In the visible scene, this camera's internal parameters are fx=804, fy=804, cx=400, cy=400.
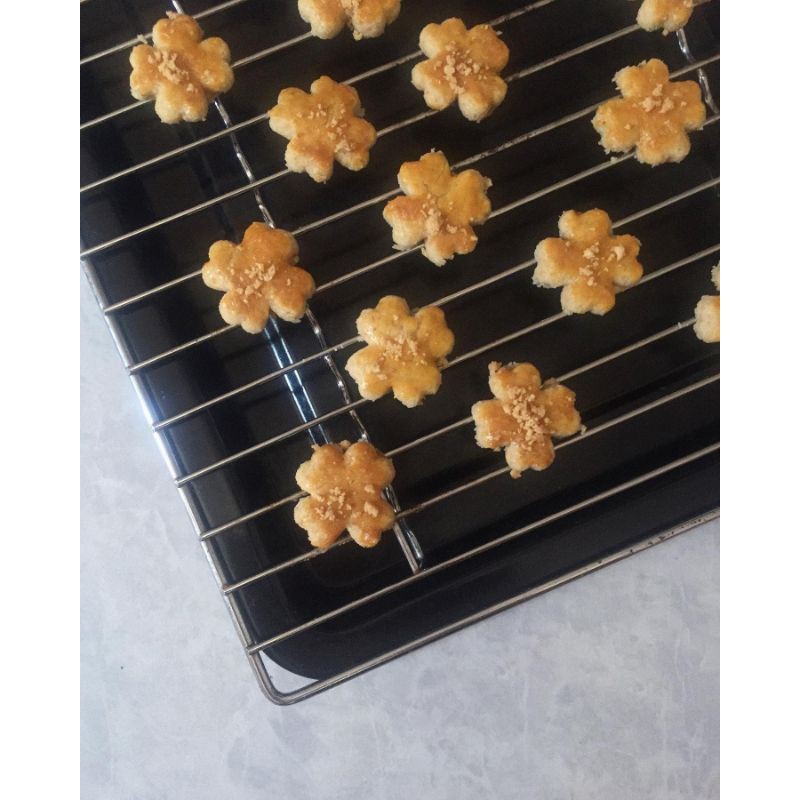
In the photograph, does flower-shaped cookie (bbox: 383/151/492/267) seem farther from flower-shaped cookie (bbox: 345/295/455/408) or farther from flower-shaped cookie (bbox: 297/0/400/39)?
flower-shaped cookie (bbox: 297/0/400/39)

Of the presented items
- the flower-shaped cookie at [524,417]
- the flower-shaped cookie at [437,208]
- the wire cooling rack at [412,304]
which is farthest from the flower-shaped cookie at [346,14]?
the flower-shaped cookie at [524,417]

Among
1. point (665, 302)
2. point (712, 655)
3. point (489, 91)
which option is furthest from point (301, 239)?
point (712, 655)

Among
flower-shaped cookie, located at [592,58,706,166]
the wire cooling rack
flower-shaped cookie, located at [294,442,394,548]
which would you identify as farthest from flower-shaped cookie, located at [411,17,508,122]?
flower-shaped cookie, located at [294,442,394,548]

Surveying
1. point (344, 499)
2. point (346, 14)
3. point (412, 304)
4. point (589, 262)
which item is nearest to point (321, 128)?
point (346, 14)

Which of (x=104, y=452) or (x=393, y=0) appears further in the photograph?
(x=104, y=452)

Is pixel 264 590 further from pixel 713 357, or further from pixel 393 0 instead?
pixel 393 0
